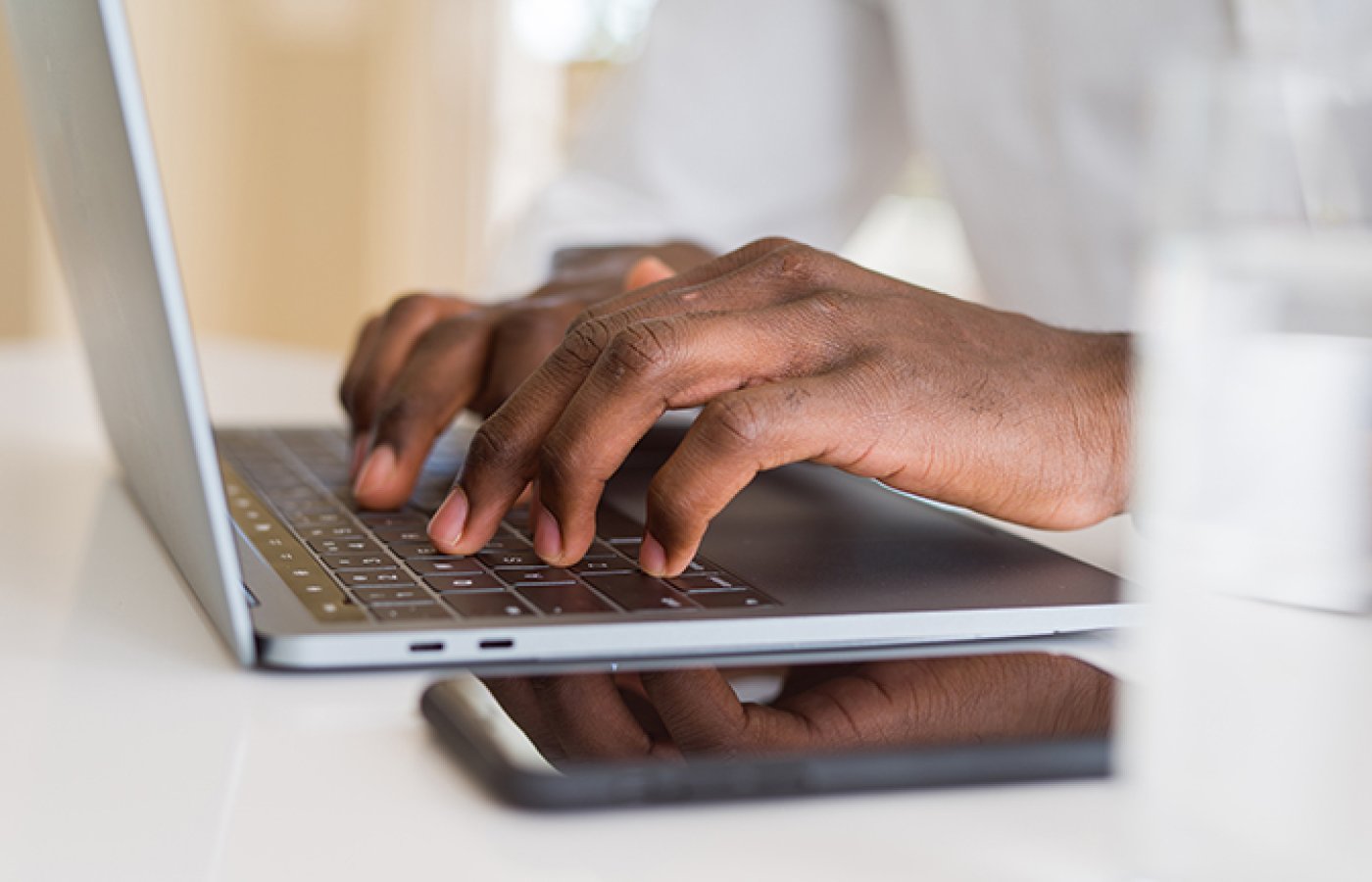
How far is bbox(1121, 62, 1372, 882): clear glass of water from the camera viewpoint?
0.74 ft

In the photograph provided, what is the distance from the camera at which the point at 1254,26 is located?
1015 mm

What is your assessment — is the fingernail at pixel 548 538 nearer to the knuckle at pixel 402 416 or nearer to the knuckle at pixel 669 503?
the knuckle at pixel 669 503

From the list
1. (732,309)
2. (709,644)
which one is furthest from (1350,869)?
(732,309)

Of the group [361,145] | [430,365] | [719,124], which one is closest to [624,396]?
[430,365]

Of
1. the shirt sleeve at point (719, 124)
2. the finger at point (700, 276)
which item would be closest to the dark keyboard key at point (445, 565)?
the finger at point (700, 276)

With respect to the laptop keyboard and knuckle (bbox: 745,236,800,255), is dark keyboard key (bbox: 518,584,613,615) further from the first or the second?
knuckle (bbox: 745,236,800,255)

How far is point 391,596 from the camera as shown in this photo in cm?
45

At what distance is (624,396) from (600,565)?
62mm

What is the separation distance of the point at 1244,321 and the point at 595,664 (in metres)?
0.23

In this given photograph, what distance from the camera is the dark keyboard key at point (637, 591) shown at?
0.46 meters

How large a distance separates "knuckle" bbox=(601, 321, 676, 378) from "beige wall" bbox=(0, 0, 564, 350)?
2.98 meters

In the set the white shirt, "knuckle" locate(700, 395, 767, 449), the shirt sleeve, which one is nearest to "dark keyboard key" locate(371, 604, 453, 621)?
"knuckle" locate(700, 395, 767, 449)

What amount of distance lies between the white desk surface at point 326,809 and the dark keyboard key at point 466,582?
0.05m

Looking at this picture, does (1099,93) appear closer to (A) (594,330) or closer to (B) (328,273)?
(A) (594,330)
